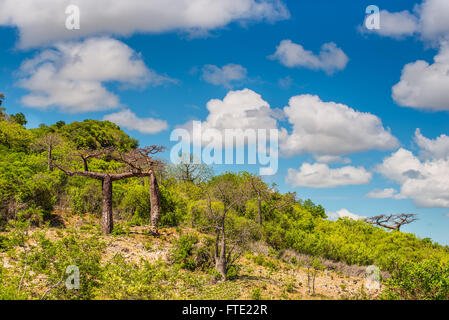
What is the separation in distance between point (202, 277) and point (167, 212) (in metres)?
8.42

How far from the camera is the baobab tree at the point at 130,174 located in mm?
18023

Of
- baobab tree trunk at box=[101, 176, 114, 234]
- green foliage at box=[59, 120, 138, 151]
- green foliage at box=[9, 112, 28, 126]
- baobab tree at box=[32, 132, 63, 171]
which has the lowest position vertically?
baobab tree trunk at box=[101, 176, 114, 234]

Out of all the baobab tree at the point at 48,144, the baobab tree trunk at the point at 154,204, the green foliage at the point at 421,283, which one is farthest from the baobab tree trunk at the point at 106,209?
the baobab tree at the point at 48,144

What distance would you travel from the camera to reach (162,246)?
17531mm

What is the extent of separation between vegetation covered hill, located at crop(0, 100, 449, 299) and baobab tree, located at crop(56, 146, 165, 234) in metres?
0.05

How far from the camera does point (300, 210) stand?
35.2 meters

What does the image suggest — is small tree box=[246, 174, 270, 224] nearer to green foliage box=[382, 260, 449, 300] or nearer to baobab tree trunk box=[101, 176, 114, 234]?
baobab tree trunk box=[101, 176, 114, 234]

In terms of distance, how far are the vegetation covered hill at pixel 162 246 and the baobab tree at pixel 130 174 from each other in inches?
2.1

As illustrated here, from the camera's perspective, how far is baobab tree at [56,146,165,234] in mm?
18023

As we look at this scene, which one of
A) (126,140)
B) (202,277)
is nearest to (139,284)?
(202,277)

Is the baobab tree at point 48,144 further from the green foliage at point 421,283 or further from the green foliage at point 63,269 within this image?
the green foliage at point 421,283

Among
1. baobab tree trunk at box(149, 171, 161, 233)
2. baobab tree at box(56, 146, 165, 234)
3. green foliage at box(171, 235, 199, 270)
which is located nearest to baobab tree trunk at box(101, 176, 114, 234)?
baobab tree at box(56, 146, 165, 234)

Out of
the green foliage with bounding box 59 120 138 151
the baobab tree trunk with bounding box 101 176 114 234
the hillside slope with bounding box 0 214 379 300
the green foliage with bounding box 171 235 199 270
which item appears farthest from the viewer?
the green foliage with bounding box 59 120 138 151
